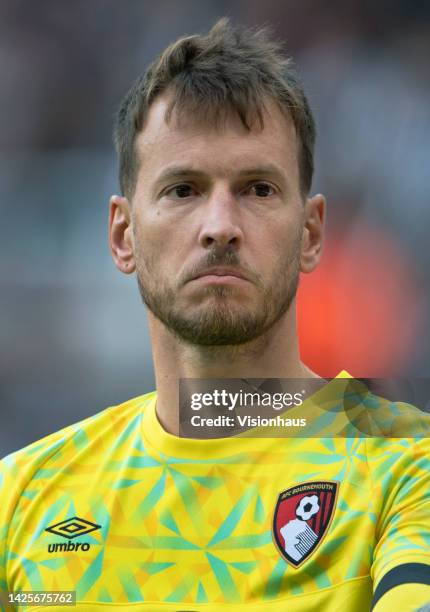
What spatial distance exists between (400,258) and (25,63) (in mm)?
3158

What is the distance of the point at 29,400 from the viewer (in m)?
6.03

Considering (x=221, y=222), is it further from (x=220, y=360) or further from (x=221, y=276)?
(x=220, y=360)

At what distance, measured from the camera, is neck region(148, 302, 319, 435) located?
8.77 feet

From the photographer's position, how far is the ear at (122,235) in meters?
2.98

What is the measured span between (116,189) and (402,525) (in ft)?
15.0

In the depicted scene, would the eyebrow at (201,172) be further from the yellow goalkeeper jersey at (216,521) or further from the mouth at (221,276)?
the yellow goalkeeper jersey at (216,521)

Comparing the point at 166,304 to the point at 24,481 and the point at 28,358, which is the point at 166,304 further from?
the point at 28,358

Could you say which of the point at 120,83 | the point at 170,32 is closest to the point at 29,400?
the point at 120,83

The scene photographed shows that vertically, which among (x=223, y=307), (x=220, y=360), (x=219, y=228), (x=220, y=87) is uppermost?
(x=220, y=87)

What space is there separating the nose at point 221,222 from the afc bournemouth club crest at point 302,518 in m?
0.70

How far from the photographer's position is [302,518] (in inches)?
91.4

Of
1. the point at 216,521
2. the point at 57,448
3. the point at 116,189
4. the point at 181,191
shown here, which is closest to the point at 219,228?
the point at 181,191

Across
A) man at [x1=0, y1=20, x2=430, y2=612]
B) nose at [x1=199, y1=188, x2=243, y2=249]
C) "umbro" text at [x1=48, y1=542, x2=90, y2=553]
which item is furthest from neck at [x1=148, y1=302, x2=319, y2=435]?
"umbro" text at [x1=48, y1=542, x2=90, y2=553]

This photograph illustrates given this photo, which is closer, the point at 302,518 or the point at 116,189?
the point at 302,518
